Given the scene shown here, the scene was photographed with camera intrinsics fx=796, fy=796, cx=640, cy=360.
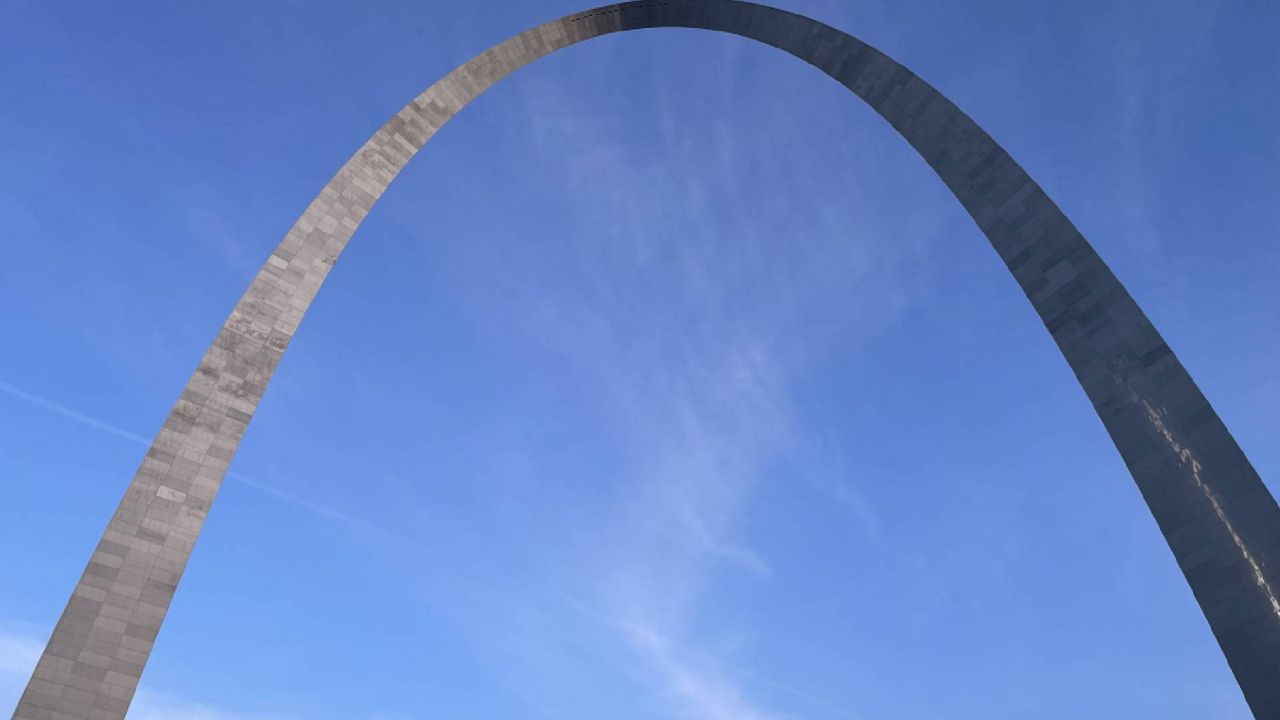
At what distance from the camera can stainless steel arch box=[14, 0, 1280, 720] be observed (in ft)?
35.0

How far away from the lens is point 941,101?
16.3 m

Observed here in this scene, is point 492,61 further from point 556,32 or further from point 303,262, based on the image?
point 303,262

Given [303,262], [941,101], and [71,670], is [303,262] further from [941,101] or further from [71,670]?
[941,101]

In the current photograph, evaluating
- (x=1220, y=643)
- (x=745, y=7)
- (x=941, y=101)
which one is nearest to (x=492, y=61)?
(x=745, y=7)

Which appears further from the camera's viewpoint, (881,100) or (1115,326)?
(881,100)

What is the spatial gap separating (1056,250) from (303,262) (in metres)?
15.5

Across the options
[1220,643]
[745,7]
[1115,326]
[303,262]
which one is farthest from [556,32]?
[1220,643]

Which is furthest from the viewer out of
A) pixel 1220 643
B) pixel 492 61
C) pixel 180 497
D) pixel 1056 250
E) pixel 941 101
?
pixel 492 61

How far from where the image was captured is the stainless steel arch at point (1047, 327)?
1067cm

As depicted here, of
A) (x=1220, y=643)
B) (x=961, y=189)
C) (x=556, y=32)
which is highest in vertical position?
(x=556, y=32)

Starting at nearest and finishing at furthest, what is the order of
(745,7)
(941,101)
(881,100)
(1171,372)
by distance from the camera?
(1171,372)
(941,101)
(881,100)
(745,7)

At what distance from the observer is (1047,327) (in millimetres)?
13758

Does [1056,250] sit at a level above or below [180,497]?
above

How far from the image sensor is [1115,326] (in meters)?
12.6
